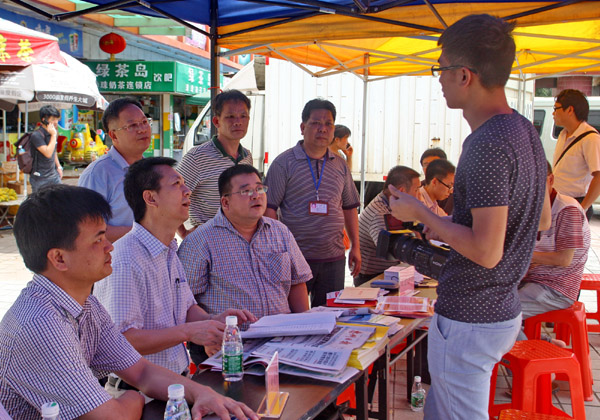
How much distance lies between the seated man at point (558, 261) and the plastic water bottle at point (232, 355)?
2.04m

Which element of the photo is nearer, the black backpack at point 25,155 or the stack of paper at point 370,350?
the stack of paper at point 370,350

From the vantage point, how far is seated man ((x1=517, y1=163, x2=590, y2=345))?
127 inches

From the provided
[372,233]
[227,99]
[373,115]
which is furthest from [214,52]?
[373,115]

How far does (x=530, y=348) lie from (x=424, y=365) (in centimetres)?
93

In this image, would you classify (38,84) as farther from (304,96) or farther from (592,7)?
(592,7)

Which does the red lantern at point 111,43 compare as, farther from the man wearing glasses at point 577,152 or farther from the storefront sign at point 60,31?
the man wearing glasses at point 577,152

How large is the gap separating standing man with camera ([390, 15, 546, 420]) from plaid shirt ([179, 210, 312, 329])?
101 centimetres

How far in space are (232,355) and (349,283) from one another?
15.7ft

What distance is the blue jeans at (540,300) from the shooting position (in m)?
3.30

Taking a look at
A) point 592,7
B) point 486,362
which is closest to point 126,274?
point 486,362

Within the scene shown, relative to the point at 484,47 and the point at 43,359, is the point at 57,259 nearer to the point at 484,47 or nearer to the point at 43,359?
the point at 43,359

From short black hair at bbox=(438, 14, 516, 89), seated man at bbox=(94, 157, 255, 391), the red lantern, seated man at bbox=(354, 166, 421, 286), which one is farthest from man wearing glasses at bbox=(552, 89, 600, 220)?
the red lantern

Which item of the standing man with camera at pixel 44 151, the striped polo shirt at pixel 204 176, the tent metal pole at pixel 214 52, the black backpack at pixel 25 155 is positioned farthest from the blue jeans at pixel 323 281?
the black backpack at pixel 25 155

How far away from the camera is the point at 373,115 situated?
9.99 metres
